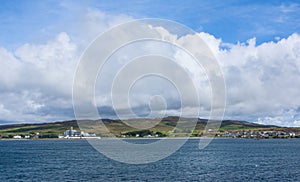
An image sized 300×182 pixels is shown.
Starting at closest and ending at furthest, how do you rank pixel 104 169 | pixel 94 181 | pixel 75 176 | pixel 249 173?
pixel 94 181 → pixel 75 176 → pixel 249 173 → pixel 104 169

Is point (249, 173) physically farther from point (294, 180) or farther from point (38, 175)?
point (38, 175)

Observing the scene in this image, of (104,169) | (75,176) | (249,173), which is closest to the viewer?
(75,176)

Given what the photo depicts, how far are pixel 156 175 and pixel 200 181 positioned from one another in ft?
39.8

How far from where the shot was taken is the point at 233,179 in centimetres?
7931

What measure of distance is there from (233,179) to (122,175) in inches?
943

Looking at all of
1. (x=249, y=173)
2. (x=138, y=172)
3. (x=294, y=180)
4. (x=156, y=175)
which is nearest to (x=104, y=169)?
(x=138, y=172)

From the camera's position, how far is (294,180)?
7750 centimetres

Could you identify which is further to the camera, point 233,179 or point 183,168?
point 183,168

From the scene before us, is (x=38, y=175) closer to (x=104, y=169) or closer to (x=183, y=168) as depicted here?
(x=104, y=169)

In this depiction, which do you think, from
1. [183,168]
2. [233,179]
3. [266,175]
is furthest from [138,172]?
[266,175]

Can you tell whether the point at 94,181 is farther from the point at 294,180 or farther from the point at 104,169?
the point at 294,180

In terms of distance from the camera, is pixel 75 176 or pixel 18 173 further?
pixel 18 173

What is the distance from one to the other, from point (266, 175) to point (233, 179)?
1071 centimetres

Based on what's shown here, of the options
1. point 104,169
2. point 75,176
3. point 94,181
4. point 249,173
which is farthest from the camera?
point 104,169
